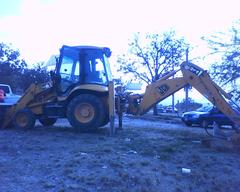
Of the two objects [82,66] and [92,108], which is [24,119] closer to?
[92,108]

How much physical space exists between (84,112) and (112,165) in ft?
19.3

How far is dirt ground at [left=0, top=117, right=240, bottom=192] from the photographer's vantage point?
6.95m

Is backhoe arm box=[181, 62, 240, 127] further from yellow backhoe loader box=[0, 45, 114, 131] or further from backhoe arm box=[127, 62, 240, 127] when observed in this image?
yellow backhoe loader box=[0, 45, 114, 131]

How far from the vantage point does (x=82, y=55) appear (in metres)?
14.6

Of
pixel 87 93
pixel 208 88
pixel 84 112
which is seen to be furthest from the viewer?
pixel 87 93

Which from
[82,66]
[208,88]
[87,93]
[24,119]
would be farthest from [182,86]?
[24,119]

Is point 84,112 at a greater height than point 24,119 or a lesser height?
greater

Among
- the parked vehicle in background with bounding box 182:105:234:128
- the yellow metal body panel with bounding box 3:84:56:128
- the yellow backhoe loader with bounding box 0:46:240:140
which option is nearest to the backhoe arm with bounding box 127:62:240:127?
the yellow backhoe loader with bounding box 0:46:240:140

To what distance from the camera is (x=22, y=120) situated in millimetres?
15086

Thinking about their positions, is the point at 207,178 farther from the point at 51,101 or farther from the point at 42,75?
the point at 42,75

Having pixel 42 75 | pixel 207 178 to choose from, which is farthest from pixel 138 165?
pixel 42 75

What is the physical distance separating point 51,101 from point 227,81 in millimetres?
6556

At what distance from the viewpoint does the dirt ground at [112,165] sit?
22.8ft

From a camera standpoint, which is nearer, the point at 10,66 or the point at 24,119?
the point at 24,119
